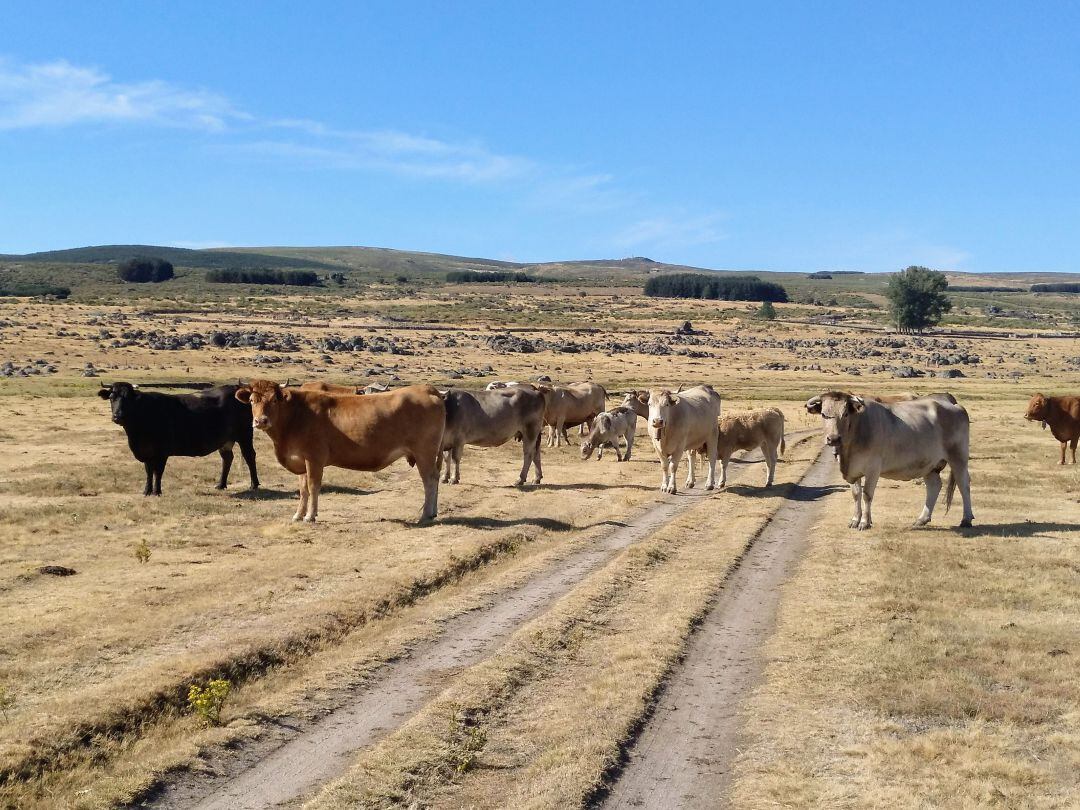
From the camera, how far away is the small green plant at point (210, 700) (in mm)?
8938

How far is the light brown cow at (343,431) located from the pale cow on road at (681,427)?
19.1 feet

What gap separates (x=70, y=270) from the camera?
194250 millimetres

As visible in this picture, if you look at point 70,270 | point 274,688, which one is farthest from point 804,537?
point 70,270

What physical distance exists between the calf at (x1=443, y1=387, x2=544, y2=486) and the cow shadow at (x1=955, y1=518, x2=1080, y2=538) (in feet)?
30.2

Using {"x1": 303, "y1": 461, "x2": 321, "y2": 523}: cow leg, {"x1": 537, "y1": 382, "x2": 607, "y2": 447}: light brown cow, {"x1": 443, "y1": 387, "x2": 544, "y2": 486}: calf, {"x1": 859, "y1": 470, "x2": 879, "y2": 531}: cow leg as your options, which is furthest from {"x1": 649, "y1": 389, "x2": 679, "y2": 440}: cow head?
{"x1": 303, "y1": 461, "x2": 321, "y2": 523}: cow leg

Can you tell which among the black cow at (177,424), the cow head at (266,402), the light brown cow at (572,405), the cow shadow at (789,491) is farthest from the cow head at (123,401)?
the cow shadow at (789,491)

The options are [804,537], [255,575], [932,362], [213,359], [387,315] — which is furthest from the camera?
[387,315]

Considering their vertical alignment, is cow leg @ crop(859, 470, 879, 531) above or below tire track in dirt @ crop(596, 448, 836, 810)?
above

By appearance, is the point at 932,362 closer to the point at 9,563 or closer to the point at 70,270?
the point at 9,563

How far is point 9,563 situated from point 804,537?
11.9 metres

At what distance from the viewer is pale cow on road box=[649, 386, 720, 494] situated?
22703 millimetres

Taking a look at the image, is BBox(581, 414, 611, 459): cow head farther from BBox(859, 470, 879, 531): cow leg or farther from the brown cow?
the brown cow

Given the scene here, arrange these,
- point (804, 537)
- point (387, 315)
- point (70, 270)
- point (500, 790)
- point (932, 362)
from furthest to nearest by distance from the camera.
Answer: point (70, 270), point (387, 315), point (932, 362), point (804, 537), point (500, 790)

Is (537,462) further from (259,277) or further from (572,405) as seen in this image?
(259,277)
